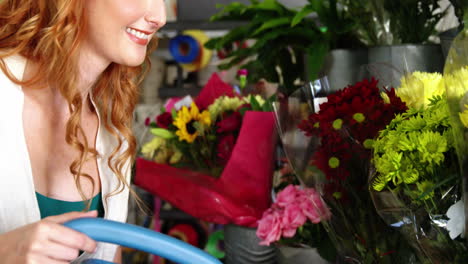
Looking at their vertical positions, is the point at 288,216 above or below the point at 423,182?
below

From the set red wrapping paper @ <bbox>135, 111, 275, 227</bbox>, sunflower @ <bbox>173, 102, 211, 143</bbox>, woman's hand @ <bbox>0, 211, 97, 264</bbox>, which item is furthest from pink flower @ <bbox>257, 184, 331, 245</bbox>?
woman's hand @ <bbox>0, 211, 97, 264</bbox>

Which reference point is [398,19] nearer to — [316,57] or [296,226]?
[316,57]

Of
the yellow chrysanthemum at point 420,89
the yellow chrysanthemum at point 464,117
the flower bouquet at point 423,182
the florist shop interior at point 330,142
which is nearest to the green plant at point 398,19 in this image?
the florist shop interior at point 330,142

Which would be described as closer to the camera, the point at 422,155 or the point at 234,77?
the point at 422,155

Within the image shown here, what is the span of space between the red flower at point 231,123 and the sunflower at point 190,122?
66mm

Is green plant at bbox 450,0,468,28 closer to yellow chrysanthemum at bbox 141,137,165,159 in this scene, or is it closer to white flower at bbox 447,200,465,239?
white flower at bbox 447,200,465,239

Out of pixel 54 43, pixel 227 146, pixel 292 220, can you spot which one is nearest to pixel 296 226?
pixel 292 220

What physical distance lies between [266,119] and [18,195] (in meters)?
0.46

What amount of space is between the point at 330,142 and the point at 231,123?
1.47 ft

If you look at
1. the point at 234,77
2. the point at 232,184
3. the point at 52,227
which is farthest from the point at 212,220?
the point at 234,77

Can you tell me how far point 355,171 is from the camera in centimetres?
72

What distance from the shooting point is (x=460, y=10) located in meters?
0.90

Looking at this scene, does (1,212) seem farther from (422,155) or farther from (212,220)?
(422,155)

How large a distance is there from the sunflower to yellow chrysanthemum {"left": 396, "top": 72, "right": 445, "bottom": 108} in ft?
1.92
